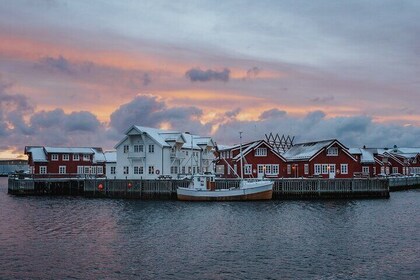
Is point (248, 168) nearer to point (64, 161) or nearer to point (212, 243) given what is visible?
point (212, 243)

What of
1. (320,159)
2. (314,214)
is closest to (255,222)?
(314,214)

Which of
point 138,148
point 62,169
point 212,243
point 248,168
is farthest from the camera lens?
point 62,169

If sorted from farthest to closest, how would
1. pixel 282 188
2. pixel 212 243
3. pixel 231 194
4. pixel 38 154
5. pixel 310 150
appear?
pixel 38 154 < pixel 310 150 < pixel 282 188 < pixel 231 194 < pixel 212 243

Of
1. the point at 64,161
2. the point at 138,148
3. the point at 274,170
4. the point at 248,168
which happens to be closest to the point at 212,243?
the point at 248,168

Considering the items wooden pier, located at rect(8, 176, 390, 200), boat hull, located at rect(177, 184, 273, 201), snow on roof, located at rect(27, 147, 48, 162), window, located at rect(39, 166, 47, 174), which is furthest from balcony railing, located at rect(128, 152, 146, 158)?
window, located at rect(39, 166, 47, 174)

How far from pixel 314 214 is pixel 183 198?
21.4 metres

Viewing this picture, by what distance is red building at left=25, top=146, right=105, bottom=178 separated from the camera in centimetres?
10119

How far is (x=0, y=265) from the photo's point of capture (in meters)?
26.9

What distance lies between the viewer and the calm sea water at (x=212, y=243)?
25.9m

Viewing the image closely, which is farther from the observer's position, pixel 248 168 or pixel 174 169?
pixel 174 169

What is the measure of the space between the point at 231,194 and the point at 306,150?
69.7 feet

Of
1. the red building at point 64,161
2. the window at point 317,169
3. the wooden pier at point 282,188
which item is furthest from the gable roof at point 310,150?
the red building at point 64,161

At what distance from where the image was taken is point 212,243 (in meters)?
33.5

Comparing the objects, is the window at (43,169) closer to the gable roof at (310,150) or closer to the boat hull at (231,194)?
the boat hull at (231,194)
